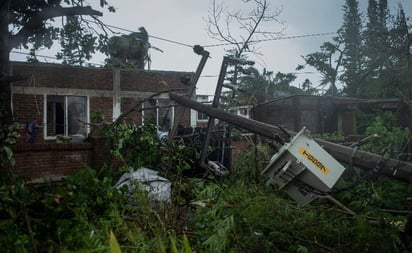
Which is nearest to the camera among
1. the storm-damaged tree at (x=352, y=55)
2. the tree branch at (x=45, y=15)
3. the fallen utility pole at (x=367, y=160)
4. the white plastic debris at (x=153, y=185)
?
the fallen utility pole at (x=367, y=160)

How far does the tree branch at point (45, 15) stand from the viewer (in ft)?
29.2

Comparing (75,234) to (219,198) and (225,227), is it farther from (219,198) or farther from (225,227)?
(219,198)

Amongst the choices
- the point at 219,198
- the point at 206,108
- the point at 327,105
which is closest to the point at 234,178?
the point at 206,108

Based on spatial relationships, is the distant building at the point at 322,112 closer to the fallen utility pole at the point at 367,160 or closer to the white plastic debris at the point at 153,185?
the white plastic debris at the point at 153,185

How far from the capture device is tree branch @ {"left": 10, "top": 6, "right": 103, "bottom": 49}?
8.91 m

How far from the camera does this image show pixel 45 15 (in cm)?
895

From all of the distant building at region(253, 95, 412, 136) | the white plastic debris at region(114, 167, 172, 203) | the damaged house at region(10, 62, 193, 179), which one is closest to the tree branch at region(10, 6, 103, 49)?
the damaged house at region(10, 62, 193, 179)

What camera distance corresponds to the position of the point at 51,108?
40.4 ft

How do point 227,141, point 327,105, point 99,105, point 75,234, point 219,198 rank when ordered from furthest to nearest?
point 99,105 < point 327,105 < point 227,141 < point 219,198 < point 75,234

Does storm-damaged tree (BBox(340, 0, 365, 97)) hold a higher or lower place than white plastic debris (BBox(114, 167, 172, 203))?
higher

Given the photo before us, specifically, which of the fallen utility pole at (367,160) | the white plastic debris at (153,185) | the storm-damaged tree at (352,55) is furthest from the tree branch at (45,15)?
the storm-damaged tree at (352,55)

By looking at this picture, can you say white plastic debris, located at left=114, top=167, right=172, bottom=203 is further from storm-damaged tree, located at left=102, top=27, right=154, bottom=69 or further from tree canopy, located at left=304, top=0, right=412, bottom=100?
tree canopy, located at left=304, top=0, right=412, bottom=100

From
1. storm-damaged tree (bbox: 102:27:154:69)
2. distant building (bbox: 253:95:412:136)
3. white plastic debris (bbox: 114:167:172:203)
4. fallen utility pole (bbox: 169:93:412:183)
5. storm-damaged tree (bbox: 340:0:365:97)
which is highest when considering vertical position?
storm-damaged tree (bbox: 340:0:365:97)

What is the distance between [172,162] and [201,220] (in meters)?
2.42
